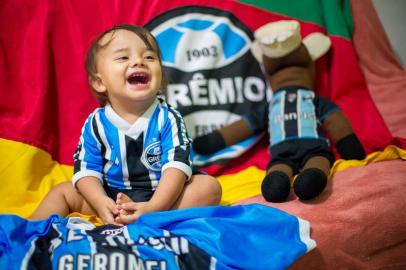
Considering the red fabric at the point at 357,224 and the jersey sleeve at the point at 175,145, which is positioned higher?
the jersey sleeve at the point at 175,145

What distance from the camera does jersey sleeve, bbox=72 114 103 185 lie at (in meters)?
1.10

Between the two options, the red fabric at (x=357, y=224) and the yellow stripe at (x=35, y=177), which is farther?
the yellow stripe at (x=35, y=177)

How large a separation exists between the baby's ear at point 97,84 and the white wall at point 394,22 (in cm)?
98

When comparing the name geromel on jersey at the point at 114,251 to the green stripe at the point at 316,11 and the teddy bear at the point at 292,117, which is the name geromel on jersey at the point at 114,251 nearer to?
the teddy bear at the point at 292,117

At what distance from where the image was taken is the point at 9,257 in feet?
2.53

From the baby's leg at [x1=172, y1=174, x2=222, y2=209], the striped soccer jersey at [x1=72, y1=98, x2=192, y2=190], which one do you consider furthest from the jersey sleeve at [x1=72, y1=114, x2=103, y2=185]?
the baby's leg at [x1=172, y1=174, x2=222, y2=209]

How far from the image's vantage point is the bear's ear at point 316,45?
1.41 meters

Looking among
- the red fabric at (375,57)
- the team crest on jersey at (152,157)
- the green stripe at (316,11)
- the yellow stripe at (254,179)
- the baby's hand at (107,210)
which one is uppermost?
the green stripe at (316,11)

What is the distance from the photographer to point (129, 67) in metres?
1.07

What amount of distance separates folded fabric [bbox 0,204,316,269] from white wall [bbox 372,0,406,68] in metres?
0.91

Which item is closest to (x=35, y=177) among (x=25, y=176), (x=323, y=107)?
(x=25, y=176)

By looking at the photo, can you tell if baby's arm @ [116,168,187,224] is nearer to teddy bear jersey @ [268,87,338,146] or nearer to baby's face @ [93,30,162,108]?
baby's face @ [93,30,162,108]

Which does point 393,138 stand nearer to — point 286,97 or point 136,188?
point 286,97

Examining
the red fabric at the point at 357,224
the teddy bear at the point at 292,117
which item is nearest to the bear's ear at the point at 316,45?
the teddy bear at the point at 292,117
